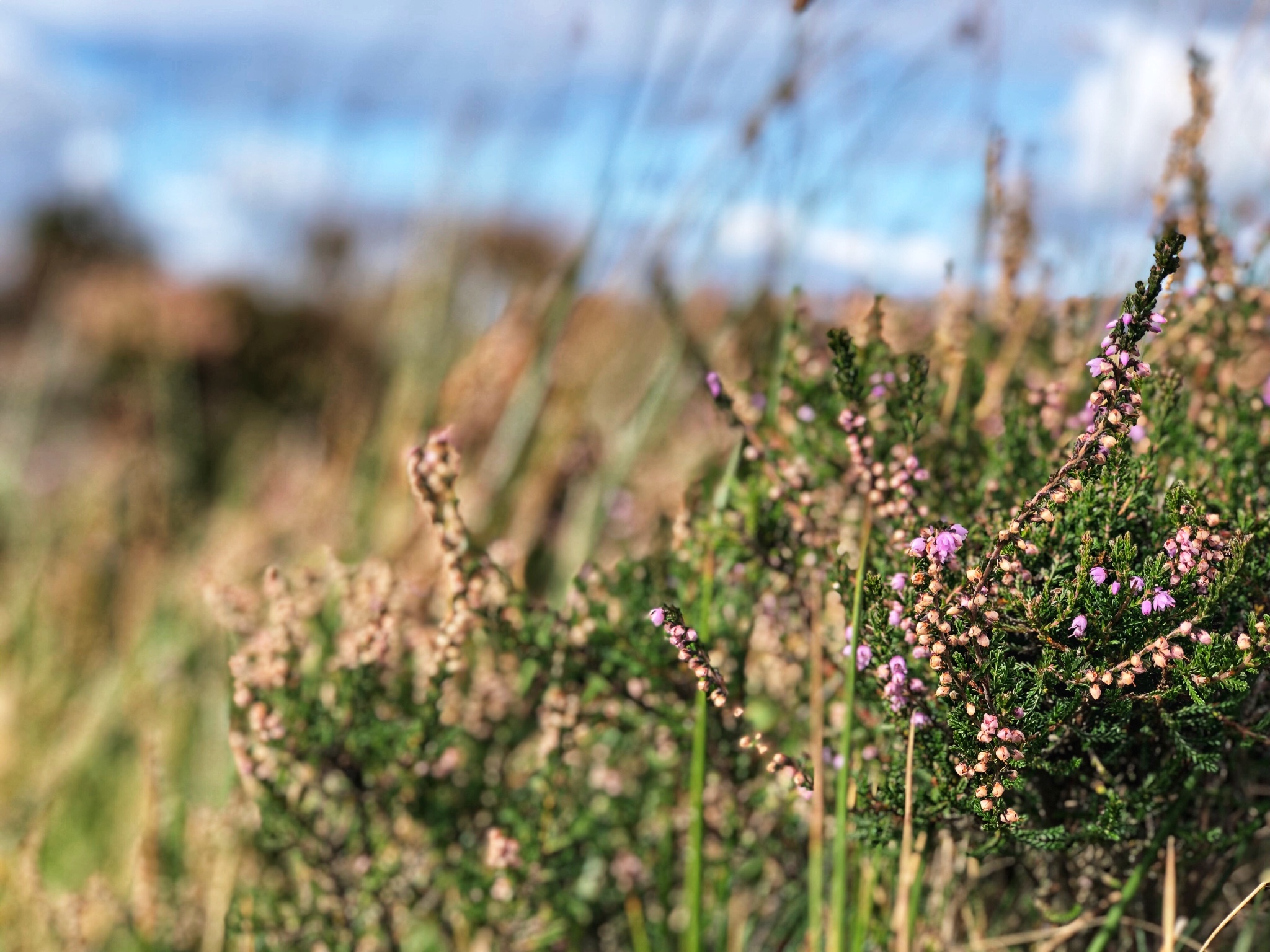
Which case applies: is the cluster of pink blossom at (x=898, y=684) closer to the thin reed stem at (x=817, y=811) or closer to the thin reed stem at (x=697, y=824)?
the thin reed stem at (x=817, y=811)

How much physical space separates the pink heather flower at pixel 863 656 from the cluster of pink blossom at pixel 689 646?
168 mm

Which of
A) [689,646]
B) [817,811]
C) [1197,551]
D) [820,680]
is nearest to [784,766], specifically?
[817,811]

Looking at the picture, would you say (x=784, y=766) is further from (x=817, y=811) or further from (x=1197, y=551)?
(x=1197, y=551)

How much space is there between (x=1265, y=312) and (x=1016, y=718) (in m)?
0.96

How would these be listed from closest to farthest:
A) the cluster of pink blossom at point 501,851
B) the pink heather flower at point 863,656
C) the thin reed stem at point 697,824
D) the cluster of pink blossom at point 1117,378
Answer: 1. the cluster of pink blossom at point 1117,378
2. the pink heather flower at point 863,656
3. the thin reed stem at point 697,824
4. the cluster of pink blossom at point 501,851

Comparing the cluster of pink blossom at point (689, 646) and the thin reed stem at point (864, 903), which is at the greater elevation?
the cluster of pink blossom at point (689, 646)

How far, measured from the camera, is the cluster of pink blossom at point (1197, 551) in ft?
3.26

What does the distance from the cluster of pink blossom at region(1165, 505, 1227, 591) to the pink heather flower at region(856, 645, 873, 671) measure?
30 cm

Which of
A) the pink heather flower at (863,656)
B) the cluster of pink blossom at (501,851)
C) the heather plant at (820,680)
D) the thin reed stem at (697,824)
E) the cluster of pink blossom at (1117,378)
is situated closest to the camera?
the cluster of pink blossom at (1117,378)

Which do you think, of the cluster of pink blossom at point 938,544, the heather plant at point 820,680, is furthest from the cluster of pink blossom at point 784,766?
the cluster of pink blossom at point 938,544

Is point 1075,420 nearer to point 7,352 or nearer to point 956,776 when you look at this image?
point 956,776

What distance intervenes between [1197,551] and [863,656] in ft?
1.13

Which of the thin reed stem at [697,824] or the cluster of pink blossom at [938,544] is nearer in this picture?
the cluster of pink blossom at [938,544]

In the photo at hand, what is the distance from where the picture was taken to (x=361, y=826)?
1643mm
